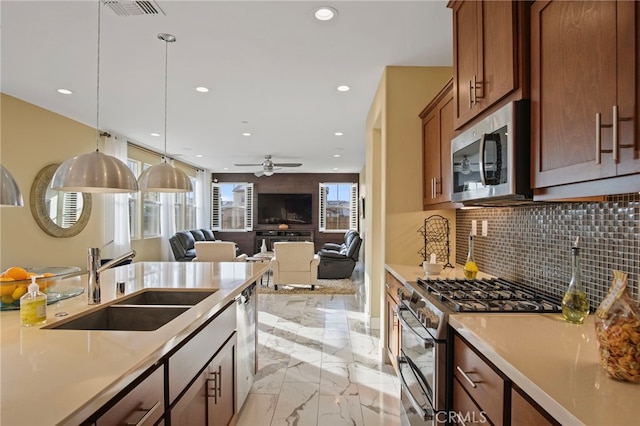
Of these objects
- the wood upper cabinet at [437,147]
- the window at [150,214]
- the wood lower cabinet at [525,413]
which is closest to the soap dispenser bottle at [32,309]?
the wood lower cabinet at [525,413]

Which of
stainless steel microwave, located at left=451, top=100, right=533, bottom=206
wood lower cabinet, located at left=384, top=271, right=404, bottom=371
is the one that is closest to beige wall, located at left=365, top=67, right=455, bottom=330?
wood lower cabinet, located at left=384, top=271, right=404, bottom=371

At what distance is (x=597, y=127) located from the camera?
41.2 inches

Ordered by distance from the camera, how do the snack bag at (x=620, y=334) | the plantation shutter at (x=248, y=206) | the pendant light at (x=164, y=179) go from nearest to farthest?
the snack bag at (x=620, y=334), the pendant light at (x=164, y=179), the plantation shutter at (x=248, y=206)

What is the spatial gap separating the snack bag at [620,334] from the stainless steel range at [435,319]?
1.97ft

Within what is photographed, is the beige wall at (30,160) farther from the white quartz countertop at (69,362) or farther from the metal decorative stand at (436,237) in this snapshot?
the metal decorative stand at (436,237)

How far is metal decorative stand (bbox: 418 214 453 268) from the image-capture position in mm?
3133

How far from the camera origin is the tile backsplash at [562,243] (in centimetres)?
136

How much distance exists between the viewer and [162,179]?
9.14 ft

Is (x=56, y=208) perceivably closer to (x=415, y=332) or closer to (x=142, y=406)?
(x=142, y=406)

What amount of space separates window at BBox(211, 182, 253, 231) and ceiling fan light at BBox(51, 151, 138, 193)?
28.8ft

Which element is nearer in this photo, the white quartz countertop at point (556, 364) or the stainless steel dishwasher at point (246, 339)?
the white quartz countertop at point (556, 364)

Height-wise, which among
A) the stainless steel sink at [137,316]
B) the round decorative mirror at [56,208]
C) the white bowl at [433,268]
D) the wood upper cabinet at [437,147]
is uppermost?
the wood upper cabinet at [437,147]

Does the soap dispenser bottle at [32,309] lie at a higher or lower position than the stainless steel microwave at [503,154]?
lower

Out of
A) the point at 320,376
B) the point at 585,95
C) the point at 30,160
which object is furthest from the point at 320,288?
the point at 585,95
